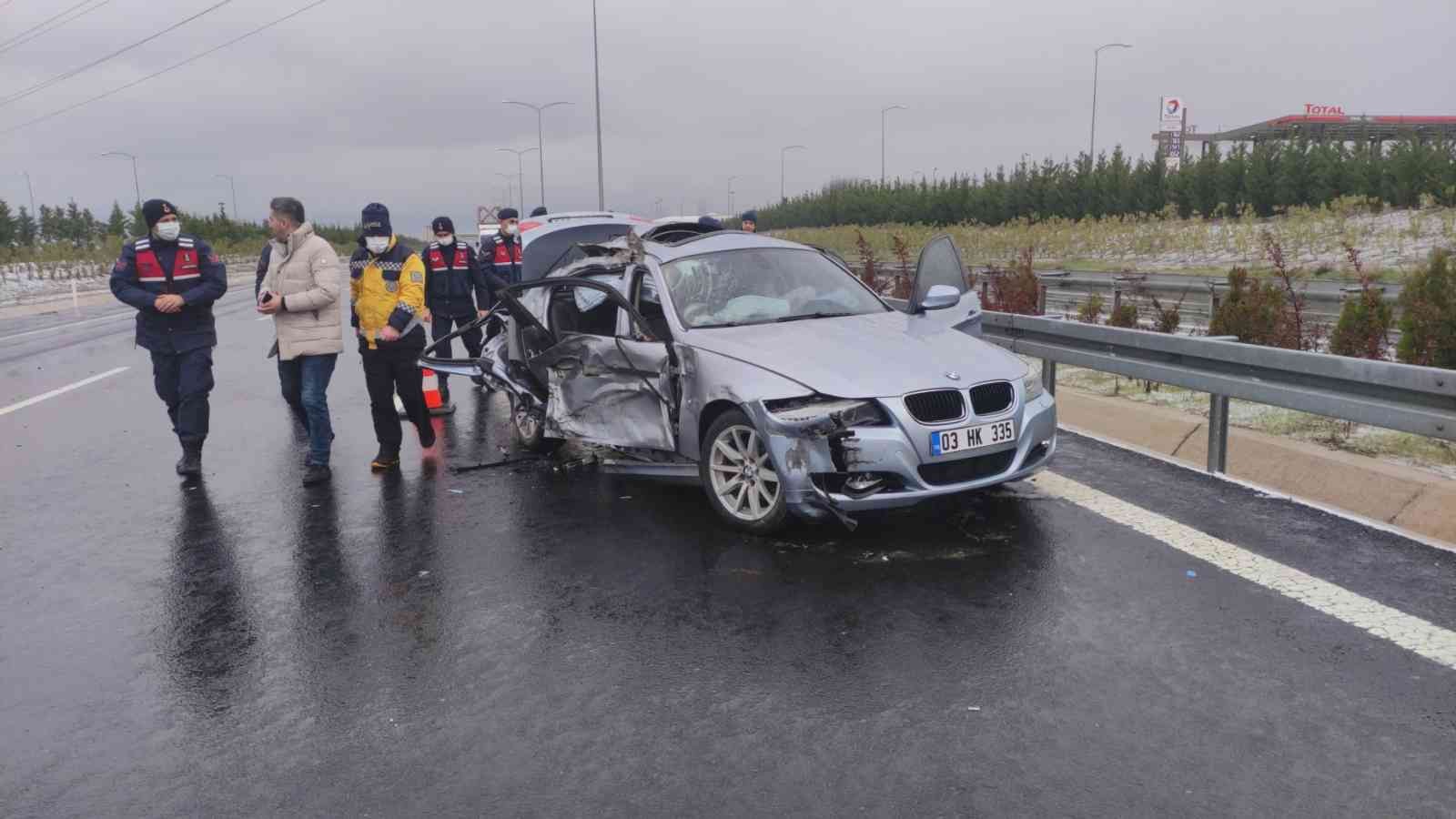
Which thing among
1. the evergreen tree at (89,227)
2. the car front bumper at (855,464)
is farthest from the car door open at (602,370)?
the evergreen tree at (89,227)

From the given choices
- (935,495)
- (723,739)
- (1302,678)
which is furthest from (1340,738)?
(935,495)

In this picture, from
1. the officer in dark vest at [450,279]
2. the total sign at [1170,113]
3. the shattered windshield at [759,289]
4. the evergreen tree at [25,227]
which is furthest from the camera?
the evergreen tree at [25,227]

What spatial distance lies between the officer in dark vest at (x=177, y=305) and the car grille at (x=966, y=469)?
5241mm

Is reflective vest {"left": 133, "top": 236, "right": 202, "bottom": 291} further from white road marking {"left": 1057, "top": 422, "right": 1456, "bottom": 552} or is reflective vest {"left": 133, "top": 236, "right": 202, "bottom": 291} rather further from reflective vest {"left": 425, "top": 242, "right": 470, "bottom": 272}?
white road marking {"left": 1057, "top": 422, "right": 1456, "bottom": 552}

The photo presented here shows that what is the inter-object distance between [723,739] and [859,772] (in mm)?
483

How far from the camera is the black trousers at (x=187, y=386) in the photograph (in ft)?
27.1

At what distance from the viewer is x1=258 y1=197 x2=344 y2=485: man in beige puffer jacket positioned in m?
8.06

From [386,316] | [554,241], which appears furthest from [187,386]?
[554,241]

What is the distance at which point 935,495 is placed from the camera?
5.69 meters

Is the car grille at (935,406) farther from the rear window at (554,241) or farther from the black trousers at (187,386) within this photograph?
the rear window at (554,241)

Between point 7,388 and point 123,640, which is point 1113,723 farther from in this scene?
point 7,388

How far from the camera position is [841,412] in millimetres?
5625

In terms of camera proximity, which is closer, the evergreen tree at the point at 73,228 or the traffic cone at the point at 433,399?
the traffic cone at the point at 433,399

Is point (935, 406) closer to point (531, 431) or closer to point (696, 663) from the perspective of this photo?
point (696, 663)
